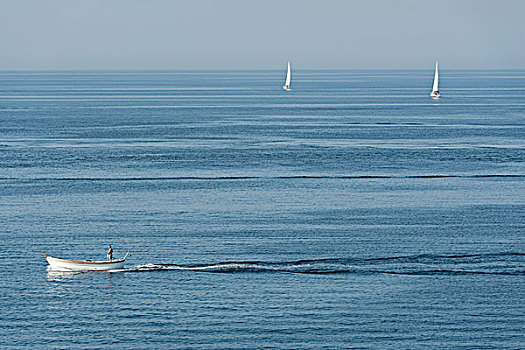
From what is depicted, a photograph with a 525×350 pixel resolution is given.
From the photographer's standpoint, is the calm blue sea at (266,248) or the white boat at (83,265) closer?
the calm blue sea at (266,248)

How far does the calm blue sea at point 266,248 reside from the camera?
2470 inches

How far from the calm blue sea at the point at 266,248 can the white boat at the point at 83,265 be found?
27.2 inches

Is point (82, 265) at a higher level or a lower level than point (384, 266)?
lower

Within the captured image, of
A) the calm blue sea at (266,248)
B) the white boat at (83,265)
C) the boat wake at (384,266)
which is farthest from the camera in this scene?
the boat wake at (384,266)

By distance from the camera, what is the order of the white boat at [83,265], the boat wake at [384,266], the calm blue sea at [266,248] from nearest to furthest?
the calm blue sea at [266,248]
the white boat at [83,265]
the boat wake at [384,266]

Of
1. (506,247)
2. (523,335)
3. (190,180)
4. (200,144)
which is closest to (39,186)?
(190,180)

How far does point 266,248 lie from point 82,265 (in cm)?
1779

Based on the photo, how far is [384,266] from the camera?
77688 mm

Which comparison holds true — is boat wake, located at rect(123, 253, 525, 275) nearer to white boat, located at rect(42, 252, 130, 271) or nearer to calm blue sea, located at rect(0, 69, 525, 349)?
calm blue sea, located at rect(0, 69, 525, 349)

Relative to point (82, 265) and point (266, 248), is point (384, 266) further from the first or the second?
point (82, 265)

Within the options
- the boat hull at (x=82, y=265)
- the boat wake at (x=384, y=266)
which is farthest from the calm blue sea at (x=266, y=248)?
the boat hull at (x=82, y=265)

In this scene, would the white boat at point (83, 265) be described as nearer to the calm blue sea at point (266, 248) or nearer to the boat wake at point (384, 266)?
the calm blue sea at point (266, 248)

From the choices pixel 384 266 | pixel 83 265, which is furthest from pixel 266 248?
pixel 83 265

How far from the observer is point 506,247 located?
84000 mm
